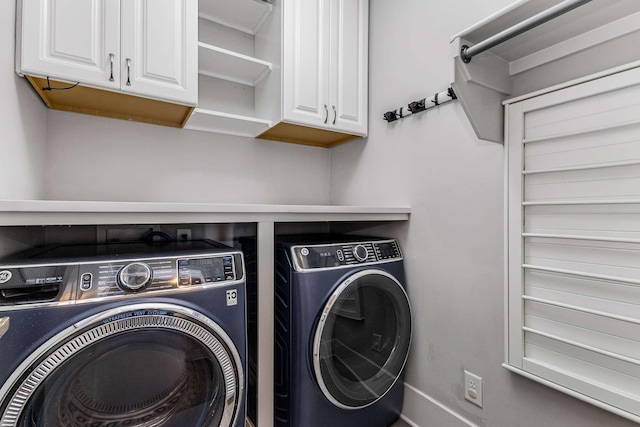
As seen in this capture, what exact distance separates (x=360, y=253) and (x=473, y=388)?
77 centimetres

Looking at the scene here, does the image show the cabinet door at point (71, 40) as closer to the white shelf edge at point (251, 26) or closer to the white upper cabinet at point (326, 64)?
the white shelf edge at point (251, 26)

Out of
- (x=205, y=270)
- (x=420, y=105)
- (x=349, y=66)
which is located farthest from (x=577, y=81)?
(x=205, y=270)

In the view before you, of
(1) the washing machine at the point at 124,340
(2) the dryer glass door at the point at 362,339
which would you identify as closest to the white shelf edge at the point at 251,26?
(1) the washing machine at the point at 124,340

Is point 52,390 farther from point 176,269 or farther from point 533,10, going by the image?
point 533,10

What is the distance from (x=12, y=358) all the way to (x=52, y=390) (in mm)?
149

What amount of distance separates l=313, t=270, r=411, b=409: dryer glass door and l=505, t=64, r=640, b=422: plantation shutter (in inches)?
20.2

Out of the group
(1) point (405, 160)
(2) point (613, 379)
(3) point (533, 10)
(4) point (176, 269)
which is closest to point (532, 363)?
(2) point (613, 379)

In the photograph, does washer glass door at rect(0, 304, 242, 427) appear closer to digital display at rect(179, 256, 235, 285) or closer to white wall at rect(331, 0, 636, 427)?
digital display at rect(179, 256, 235, 285)

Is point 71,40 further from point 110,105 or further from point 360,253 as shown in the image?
point 360,253

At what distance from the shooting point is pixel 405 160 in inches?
68.9

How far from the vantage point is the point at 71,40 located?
1.26 meters

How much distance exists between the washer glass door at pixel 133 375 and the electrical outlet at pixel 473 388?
1007mm

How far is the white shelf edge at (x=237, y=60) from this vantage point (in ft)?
5.42

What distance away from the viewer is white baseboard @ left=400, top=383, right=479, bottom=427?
1483 mm
